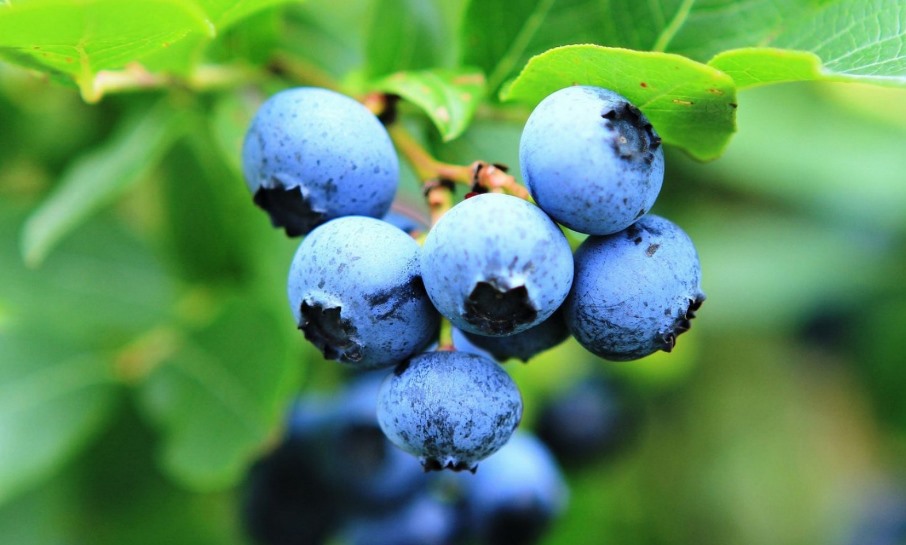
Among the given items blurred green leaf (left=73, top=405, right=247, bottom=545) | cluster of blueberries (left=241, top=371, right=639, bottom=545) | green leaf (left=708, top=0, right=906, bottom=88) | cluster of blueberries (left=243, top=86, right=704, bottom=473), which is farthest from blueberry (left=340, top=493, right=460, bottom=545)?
green leaf (left=708, top=0, right=906, bottom=88)

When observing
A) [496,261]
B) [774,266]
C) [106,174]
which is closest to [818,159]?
[774,266]

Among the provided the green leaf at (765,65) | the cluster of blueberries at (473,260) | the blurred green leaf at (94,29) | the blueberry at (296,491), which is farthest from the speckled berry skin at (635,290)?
the blueberry at (296,491)

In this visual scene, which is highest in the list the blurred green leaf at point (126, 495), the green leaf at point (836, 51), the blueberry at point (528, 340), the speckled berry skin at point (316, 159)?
the green leaf at point (836, 51)

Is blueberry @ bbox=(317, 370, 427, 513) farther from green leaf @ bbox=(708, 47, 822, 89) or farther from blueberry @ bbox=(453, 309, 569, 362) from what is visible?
green leaf @ bbox=(708, 47, 822, 89)

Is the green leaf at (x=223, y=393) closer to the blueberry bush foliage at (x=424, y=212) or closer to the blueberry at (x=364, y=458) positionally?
the blueberry bush foliage at (x=424, y=212)

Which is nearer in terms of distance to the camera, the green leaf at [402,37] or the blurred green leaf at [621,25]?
the blurred green leaf at [621,25]
